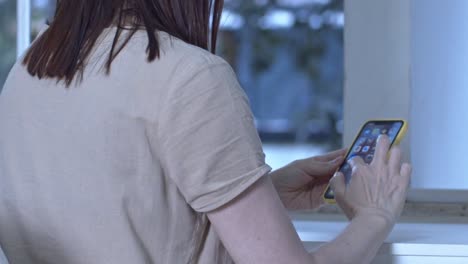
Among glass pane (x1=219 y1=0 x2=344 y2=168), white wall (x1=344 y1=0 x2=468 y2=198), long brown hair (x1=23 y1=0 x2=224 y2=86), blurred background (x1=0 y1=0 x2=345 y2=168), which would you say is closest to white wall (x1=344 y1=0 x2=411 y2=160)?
white wall (x1=344 y1=0 x2=468 y2=198)

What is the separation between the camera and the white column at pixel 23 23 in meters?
1.64

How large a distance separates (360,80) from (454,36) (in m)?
0.18

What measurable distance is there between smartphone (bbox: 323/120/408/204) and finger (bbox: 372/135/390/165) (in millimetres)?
35

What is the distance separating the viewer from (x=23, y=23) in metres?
1.64

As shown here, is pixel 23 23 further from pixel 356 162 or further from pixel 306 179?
pixel 356 162

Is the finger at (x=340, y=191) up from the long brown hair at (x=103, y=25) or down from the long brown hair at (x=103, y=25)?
down

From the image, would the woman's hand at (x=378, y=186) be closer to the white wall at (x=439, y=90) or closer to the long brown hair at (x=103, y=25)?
the long brown hair at (x=103, y=25)

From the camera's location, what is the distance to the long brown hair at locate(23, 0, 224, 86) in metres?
0.83

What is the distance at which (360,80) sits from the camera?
1.50 m

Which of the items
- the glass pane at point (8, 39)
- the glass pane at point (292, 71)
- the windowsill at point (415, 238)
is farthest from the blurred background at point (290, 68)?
the windowsill at point (415, 238)

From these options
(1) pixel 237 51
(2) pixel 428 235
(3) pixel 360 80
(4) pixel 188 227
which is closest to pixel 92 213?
(4) pixel 188 227

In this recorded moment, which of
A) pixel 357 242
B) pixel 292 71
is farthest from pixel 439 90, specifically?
pixel 292 71

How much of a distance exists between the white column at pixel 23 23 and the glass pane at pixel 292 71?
3.69 meters

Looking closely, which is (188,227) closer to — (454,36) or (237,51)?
(454,36)
